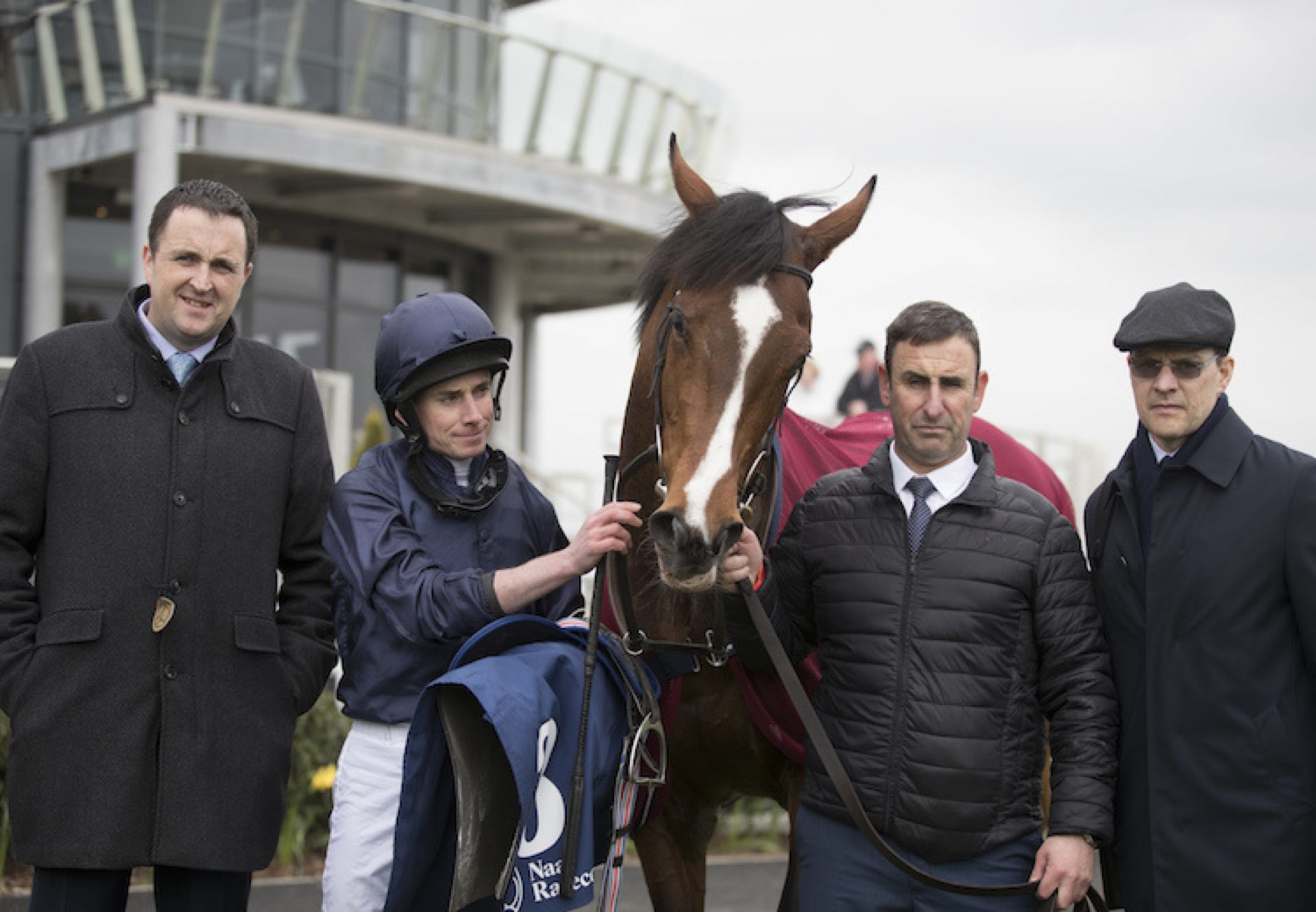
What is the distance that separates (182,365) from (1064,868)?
6.72 ft

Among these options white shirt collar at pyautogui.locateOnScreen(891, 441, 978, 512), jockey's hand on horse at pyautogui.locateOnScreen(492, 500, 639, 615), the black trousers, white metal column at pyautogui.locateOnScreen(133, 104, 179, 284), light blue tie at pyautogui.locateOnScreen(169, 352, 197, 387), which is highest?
white metal column at pyautogui.locateOnScreen(133, 104, 179, 284)

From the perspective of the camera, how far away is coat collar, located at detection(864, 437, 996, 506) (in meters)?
2.78

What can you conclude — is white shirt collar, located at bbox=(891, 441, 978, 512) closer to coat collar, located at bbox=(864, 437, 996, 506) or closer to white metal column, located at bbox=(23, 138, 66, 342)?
coat collar, located at bbox=(864, 437, 996, 506)

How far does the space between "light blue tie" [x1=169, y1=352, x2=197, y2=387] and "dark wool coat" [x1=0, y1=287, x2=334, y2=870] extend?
0.05m

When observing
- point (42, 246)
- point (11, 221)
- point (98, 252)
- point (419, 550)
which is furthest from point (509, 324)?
point (419, 550)

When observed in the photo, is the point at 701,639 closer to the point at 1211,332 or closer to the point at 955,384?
the point at 955,384

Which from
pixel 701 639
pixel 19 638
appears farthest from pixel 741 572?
pixel 19 638

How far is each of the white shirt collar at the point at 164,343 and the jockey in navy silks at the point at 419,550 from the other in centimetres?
37

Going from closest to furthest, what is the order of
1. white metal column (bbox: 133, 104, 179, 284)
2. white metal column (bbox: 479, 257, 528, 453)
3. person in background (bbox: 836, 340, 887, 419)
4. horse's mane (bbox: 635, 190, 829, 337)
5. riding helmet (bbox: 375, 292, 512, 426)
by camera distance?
horse's mane (bbox: 635, 190, 829, 337)
riding helmet (bbox: 375, 292, 512, 426)
white metal column (bbox: 133, 104, 179, 284)
person in background (bbox: 836, 340, 887, 419)
white metal column (bbox: 479, 257, 528, 453)

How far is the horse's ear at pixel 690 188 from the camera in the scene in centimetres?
315

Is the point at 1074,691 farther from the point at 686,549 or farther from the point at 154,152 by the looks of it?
the point at 154,152

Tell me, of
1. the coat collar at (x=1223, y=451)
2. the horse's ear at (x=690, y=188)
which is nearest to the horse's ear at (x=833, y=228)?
the horse's ear at (x=690, y=188)

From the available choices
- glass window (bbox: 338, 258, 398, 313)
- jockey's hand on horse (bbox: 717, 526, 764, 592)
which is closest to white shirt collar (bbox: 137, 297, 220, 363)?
jockey's hand on horse (bbox: 717, 526, 764, 592)

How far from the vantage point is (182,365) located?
2.96m
